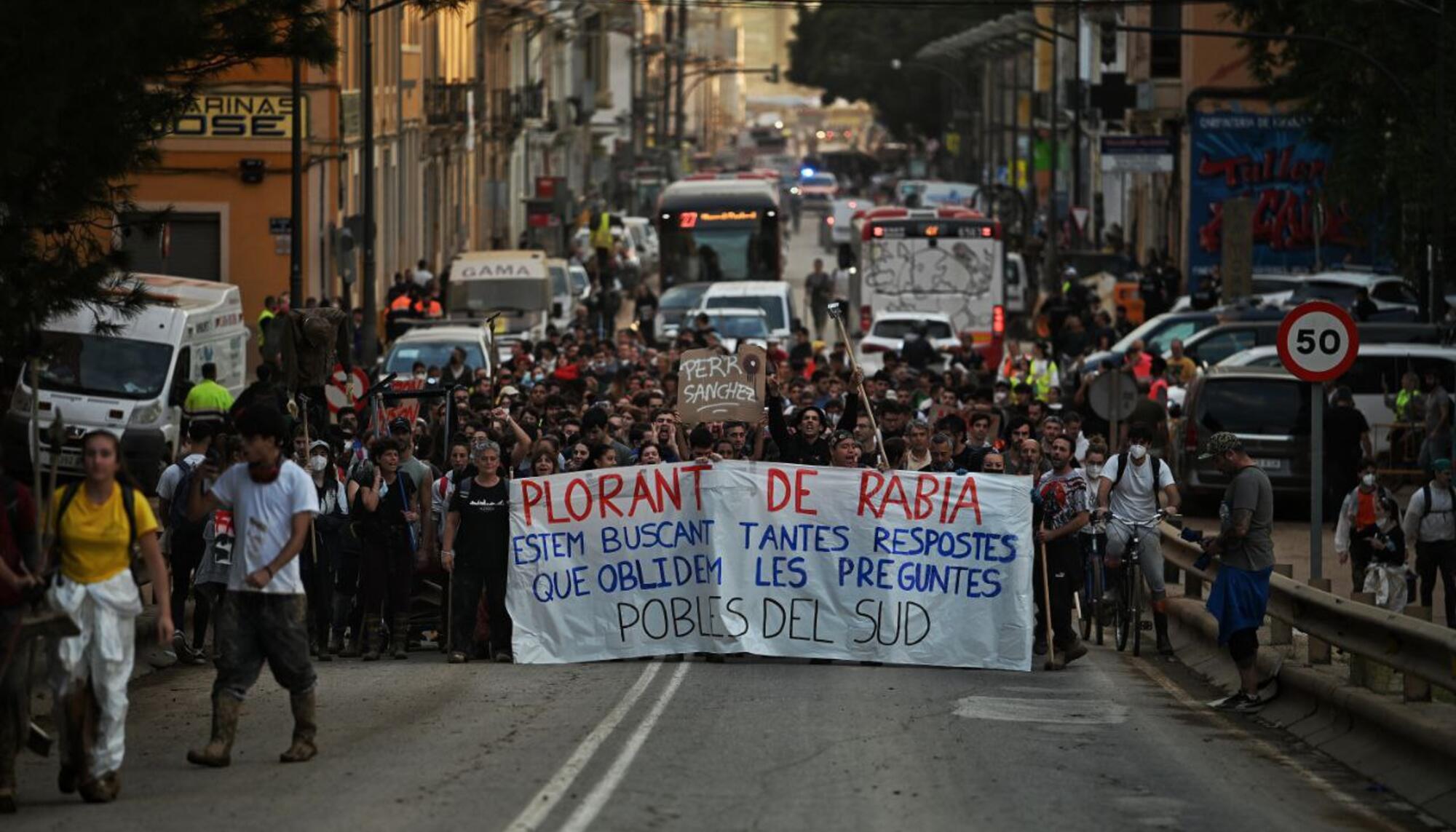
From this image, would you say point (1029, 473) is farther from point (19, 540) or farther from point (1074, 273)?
point (1074, 273)

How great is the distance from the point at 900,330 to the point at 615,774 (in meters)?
31.5

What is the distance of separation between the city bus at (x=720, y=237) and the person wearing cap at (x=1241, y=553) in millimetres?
36301

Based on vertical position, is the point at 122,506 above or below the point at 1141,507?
above

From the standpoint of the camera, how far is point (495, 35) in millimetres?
78500

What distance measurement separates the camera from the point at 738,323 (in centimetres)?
4097

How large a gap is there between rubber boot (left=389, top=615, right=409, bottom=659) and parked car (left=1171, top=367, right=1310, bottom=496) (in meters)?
12.8

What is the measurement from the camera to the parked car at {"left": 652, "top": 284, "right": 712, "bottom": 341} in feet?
148

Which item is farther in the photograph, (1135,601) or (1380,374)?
(1380,374)

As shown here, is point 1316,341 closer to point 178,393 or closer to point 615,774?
point 615,774

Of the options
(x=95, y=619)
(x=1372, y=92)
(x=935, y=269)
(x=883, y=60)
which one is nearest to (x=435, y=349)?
(x=1372, y=92)

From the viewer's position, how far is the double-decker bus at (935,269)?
157 feet

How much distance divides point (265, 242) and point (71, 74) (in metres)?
33.4

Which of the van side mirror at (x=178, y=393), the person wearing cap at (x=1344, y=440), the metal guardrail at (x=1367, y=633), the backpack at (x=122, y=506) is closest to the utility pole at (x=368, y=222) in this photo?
the van side mirror at (x=178, y=393)

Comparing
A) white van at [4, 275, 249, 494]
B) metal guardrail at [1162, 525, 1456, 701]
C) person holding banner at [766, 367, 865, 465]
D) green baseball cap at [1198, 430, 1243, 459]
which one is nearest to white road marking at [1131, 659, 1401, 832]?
metal guardrail at [1162, 525, 1456, 701]
